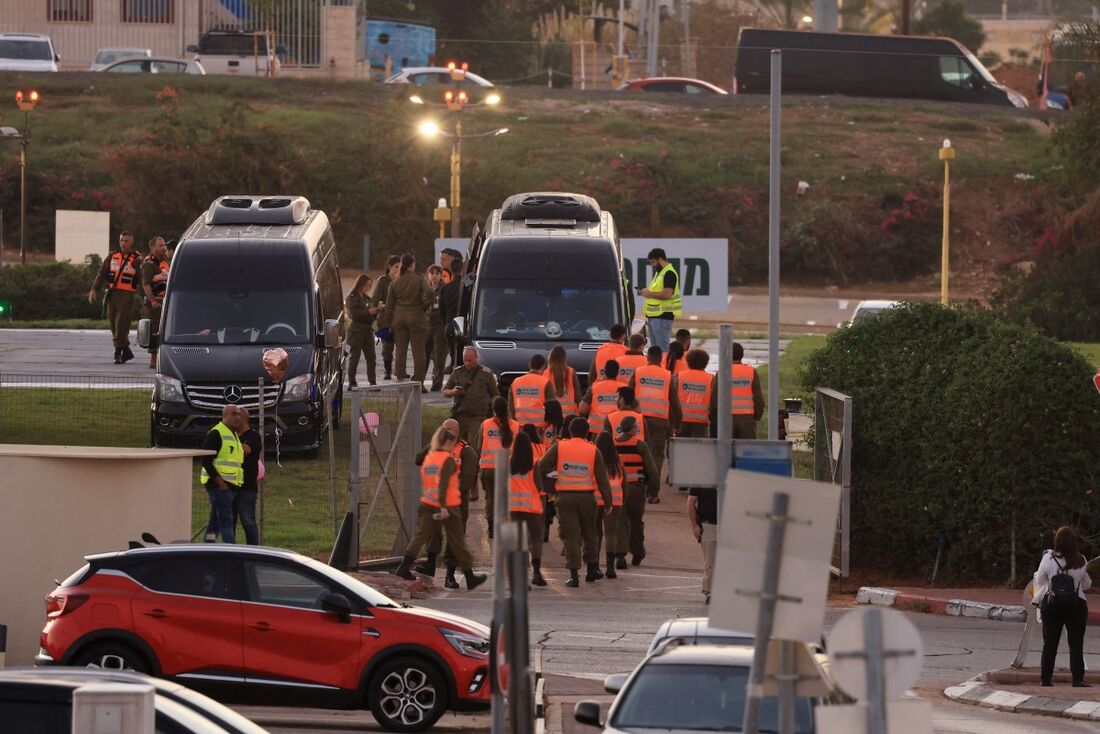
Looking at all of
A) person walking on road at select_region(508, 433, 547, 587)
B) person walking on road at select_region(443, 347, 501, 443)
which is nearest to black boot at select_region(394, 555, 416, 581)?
person walking on road at select_region(508, 433, 547, 587)

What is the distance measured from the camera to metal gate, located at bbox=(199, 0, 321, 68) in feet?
261

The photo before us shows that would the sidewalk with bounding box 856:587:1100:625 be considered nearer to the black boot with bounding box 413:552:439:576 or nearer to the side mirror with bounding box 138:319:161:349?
the black boot with bounding box 413:552:439:576

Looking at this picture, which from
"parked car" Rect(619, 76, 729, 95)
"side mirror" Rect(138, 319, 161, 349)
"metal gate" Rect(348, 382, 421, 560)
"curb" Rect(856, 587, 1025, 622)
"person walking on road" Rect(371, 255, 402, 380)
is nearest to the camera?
"curb" Rect(856, 587, 1025, 622)

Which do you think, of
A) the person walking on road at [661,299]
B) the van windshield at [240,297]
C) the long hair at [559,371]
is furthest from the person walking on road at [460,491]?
the person walking on road at [661,299]

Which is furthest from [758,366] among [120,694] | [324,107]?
[324,107]

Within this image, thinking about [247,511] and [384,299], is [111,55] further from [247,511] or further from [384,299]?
[247,511]

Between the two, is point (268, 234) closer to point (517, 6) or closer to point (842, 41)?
point (842, 41)

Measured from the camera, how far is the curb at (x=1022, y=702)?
51.5ft

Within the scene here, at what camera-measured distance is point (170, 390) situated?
24859 mm

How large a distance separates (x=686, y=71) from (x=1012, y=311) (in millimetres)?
62653

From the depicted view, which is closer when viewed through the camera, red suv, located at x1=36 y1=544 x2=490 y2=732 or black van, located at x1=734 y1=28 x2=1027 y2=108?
red suv, located at x1=36 y1=544 x2=490 y2=732

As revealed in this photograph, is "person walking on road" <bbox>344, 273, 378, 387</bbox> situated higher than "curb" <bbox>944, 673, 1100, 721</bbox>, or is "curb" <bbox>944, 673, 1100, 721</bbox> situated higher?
"person walking on road" <bbox>344, 273, 378, 387</bbox>

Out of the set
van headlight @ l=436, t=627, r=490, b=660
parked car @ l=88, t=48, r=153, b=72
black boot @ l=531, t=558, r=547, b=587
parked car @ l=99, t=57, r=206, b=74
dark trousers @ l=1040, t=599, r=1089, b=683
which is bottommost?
black boot @ l=531, t=558, r=547, b=587

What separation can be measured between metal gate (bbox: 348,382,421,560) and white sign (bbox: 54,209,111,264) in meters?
27.8
